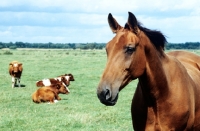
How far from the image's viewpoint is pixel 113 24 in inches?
165

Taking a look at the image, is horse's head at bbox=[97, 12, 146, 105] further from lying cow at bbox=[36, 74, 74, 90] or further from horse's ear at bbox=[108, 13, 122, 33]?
lying cow at bbox=[36, 74, 74, 90]

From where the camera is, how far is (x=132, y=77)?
3.91 m

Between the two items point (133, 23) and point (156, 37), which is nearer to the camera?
point (133, 23)

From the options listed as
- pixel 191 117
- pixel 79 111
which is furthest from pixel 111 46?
pixel 79 111

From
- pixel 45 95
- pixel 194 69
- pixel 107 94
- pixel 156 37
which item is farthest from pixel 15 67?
pixel 107 94

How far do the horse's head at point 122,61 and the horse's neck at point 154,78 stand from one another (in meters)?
0.20

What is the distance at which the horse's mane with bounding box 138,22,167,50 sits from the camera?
4230 millimetres

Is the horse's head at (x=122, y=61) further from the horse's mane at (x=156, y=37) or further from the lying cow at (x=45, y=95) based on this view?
the lying cow at (x=45, y=95)

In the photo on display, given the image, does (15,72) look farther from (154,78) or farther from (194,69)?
(154,78)

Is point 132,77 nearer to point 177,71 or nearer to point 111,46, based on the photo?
point 111,46

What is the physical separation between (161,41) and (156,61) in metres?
0.30

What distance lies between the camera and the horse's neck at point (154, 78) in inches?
165

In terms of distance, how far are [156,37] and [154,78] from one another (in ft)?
1.55

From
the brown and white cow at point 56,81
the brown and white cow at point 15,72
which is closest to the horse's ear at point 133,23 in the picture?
the brown and white cow at point 56,81
